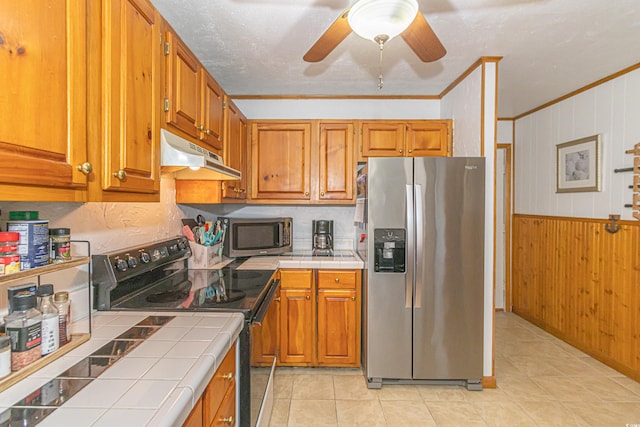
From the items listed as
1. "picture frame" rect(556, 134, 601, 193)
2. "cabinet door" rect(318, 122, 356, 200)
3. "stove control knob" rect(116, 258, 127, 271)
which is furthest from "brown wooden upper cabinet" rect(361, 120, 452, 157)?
"stove control knob" rect(116, 258, 127, 271)

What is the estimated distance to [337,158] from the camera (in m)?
2.89

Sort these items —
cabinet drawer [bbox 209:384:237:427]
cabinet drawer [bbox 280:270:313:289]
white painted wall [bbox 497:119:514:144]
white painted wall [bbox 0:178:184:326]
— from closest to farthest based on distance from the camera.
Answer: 1. cabinet drawer [bbox 209:384:237:427]
2. white painted wall [bbox 0:178:184:326]
3. cabinet drawer [bbox 280:270:313:289]
4. white painted wall [bbox 497:119:514:144]

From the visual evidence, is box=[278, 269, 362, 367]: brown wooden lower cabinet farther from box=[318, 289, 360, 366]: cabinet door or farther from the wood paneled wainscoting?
the wood paneled wainscoting

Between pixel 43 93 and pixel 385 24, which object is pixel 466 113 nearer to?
pixel 385 24

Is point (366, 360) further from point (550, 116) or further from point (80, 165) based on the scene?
point (550, 116)

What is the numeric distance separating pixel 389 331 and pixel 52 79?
2.25m

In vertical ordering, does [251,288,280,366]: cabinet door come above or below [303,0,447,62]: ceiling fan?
below

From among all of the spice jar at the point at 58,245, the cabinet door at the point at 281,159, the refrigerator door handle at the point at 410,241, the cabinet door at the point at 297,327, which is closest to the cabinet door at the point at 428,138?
the refrigerator door handle at the point at 410,241

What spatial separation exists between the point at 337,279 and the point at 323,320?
13.6 inches

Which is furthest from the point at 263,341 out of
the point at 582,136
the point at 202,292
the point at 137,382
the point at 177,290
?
the point at 582,136

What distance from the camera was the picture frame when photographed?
9.30 feet

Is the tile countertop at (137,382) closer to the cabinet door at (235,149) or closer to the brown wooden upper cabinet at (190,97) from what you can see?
the brown wooden upper cabinet at (190,97)

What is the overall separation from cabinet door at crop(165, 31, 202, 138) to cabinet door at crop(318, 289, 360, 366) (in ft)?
5.26

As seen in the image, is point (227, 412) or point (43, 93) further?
point (227, 412)
